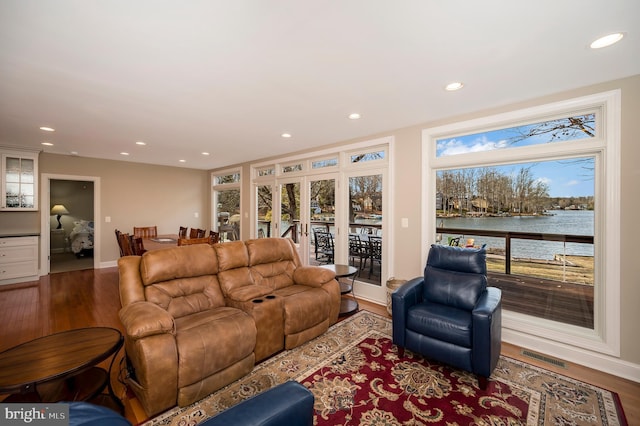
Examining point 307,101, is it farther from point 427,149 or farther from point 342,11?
point 427,149

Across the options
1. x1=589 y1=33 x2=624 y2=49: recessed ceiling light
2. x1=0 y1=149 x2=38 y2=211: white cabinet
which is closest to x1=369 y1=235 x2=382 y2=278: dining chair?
x1=589 y1=33 x2=624 y2=49: recessed ceiling light

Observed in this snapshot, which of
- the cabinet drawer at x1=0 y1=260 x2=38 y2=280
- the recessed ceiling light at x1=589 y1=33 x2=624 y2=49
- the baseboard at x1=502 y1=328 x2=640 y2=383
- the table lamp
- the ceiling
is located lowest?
the baseboard at x1=502 y1=328 x2=640 y2=383

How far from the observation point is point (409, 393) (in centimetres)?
214

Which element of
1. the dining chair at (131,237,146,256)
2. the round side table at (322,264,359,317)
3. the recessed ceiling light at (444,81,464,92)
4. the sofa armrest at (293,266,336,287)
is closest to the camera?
the recessed ceiling light at (444,81,464,92)

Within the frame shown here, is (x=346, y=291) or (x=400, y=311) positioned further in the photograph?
(x=346, y=291)

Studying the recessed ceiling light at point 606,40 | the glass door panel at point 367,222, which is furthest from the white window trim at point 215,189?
the recessed ceiling light at point 606,40

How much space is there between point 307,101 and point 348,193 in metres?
2.01

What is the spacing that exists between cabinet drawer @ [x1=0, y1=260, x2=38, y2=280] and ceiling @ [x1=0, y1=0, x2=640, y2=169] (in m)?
2.98

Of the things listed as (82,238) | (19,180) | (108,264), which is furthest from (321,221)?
(82,238)

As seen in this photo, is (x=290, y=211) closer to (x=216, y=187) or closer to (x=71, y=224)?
(x=216, y=187)

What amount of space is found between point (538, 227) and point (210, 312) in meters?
3.77

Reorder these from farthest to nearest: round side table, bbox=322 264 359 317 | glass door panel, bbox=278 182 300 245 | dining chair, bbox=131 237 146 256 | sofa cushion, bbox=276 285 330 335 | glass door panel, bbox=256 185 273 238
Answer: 1. glass door panel, bbox=256 185 273 238
2. glass door panel, bbox=278 182 300 245
3. dining chair, bbox=131 237 146 256
4. round side table, bbox=322 264 359 317
5. sofa cushion, bbox=276 285 330 335

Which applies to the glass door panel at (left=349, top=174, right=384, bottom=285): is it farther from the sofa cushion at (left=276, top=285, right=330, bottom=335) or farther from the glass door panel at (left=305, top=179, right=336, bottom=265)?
the sofa cushion at (left=276, top=285, right=330, bottom=335)

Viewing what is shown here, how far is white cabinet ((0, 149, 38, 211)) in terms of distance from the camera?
16.6 feet
